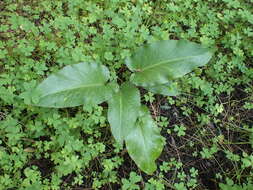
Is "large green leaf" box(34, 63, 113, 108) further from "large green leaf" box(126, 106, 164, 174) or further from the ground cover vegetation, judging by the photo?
"large green leaf" box(126, 106, 164, 174)

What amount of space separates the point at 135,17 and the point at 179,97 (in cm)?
98

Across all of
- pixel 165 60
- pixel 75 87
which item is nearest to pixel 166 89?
pixel 165 60

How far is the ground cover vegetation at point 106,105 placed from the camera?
251 cm

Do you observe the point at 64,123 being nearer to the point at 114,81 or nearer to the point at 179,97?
the point at 114,81

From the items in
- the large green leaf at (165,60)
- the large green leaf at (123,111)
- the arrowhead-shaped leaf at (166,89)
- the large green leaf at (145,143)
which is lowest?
the large green leaf at (145,143)

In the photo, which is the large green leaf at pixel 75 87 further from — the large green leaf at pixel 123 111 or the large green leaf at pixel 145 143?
the large green leaf at pixel 145 143

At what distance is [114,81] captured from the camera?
2770 millimetres

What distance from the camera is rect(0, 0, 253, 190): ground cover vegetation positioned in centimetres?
251

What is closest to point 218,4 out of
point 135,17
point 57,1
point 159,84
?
point 135,17

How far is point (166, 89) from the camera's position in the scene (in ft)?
9.04

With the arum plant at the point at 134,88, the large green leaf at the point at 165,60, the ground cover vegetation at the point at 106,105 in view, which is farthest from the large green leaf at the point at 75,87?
the large green leaf at the point at 165,60

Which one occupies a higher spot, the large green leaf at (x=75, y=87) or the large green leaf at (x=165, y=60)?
the large green leaf at (x=165, y=60)

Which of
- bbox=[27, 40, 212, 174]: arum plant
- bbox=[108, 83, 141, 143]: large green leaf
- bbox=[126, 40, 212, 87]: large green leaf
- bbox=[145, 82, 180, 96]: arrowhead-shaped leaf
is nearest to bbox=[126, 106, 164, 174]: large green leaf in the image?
bbox=[27, 40, 212, 174]: arum plant

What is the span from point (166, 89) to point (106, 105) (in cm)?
60
